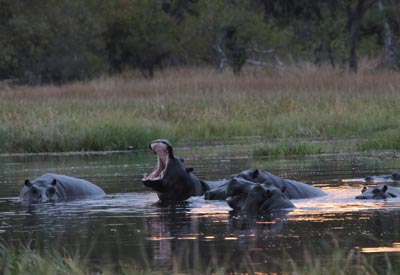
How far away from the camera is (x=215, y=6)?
139ft

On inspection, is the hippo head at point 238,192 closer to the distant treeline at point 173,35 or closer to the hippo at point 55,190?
the hippo at point 55,190

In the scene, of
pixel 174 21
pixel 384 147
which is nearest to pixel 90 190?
pixel 384 147

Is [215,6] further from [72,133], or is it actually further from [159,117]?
[72,133]

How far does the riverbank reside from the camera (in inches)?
729

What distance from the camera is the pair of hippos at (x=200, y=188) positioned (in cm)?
893

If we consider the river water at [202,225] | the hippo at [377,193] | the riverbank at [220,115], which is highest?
the riverbank at [220,115]

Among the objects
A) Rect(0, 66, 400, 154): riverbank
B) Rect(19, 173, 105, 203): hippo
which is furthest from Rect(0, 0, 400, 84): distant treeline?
Rect(19, 173, 105, 203): hippo

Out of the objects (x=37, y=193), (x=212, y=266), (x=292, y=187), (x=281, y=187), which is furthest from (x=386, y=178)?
(x=212, y=266)

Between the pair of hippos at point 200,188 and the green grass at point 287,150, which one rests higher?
the green grass at point 287,150

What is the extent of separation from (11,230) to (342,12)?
4420 cm

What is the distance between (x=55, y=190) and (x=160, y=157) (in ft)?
3.95

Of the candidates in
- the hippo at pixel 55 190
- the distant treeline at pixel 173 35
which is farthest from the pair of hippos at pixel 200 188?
the distant treeline at pixel 173 35

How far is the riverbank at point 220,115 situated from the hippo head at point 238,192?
6845 mm

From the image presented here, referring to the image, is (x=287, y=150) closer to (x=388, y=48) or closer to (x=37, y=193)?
(x=37, y=193)
